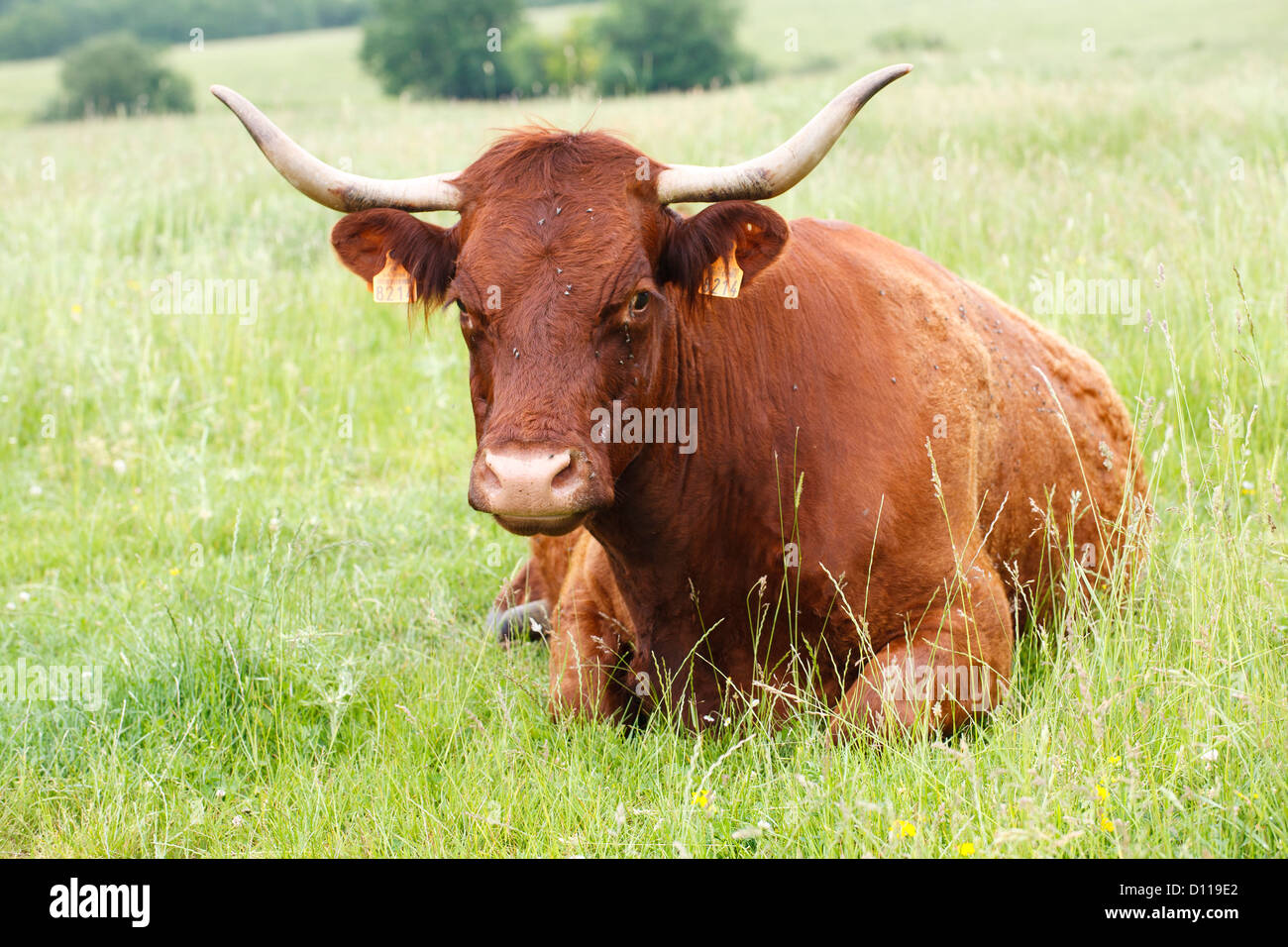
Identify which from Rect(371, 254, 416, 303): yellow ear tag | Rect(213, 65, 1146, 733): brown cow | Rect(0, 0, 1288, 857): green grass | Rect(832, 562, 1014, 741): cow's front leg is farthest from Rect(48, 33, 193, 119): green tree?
Rect(832, 562, 1014, 741): cow's front leg

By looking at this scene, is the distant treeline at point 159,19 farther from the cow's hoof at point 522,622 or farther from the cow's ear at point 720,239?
the cow's ear at point 720,239

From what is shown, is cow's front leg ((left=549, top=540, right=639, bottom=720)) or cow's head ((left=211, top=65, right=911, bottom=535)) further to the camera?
cow's front leg ((left=549, top=540, right=639, bottom=720))

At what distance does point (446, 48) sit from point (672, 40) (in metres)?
11.9

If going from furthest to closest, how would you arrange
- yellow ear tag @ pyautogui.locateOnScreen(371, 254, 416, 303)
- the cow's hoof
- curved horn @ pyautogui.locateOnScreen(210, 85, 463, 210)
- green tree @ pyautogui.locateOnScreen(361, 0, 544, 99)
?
green tree @ pyautogui.locateOnScreen(361, 0, 544, 99)
the cow's hoof
yellow ear tag @ pyautogui.locateOnScreen(371, 254, 416, 303)
curved horn @ pyautogui.locateOnScreen(210, 85, 463, 210)

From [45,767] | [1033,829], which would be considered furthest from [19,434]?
[1033,829]

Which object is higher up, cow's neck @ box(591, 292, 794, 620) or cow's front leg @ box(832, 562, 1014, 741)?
cow's neck @ box(591, 292, 794, 620)

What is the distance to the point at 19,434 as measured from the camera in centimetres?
756

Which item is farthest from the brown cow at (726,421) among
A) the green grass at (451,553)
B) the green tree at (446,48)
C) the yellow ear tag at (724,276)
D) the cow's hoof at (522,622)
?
the green tree at (446,48)

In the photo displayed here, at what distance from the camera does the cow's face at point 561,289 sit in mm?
3264

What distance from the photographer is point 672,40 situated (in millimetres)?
45062

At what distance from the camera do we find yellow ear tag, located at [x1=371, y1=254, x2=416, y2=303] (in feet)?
13.5

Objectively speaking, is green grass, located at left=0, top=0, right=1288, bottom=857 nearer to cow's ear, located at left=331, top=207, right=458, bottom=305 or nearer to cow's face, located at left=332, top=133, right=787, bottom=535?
cow's face, located at left=332, top=133, right=787, bottom=535

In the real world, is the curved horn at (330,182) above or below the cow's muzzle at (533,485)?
above

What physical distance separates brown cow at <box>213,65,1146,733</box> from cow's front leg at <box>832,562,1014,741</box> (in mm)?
10
